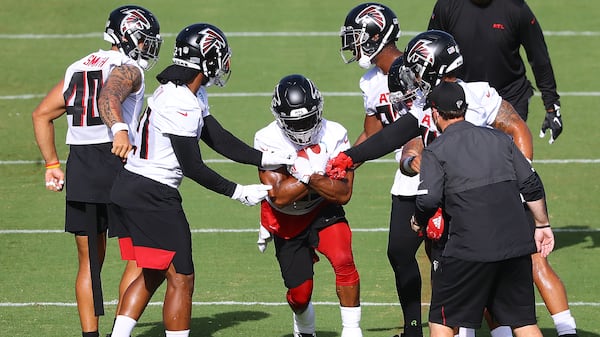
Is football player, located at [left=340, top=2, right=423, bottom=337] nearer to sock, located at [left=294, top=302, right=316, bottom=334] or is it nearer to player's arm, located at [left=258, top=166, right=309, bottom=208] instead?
sock, located at [left=294, top=302, right=316, bottom=334]

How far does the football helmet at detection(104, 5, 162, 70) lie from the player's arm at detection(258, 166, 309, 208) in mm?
1084

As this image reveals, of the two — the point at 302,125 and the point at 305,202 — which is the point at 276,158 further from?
the point at 305,202

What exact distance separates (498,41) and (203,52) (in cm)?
286

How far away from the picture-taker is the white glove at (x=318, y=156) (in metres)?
6.55

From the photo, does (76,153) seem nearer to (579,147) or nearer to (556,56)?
(579,147)

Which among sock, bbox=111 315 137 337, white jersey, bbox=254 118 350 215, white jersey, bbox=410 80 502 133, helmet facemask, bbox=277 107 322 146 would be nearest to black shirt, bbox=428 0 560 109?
white jersey, bbox=254 118 350 215

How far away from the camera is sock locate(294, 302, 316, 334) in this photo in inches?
273

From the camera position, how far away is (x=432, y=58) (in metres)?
6.25

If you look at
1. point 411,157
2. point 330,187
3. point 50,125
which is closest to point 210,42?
point 330,187

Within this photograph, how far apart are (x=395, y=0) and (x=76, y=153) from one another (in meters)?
9.30

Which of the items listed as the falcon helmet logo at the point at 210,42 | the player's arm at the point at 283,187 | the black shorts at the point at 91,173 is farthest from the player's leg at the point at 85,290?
the falcon helmet logo at the point at 210,42

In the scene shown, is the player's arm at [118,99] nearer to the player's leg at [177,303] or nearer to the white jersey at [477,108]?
the player's leg at [177,303]

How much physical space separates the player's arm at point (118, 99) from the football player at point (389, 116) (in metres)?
1.46

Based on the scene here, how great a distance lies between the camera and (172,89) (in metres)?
6.32
